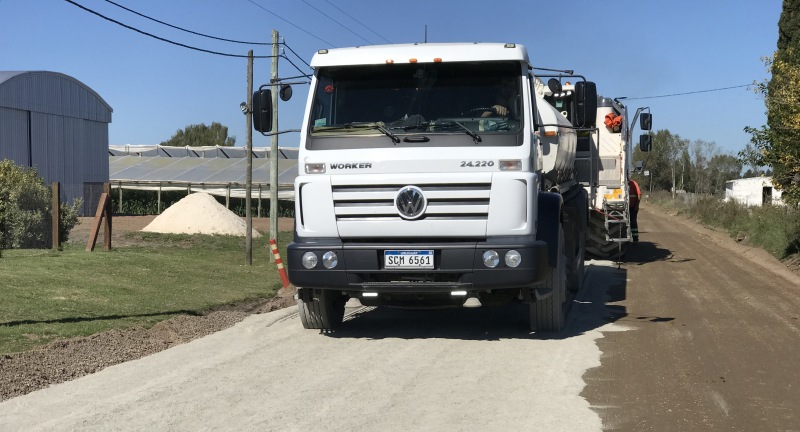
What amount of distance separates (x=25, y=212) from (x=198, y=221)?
8.45 meters

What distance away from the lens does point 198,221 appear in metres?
30.3

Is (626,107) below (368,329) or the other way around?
the other way around

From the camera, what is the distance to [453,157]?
9.43m

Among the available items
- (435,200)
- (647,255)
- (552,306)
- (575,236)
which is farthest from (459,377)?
(647,255)

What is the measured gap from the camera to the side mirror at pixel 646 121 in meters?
20.9

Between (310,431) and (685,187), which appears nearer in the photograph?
(310,431)

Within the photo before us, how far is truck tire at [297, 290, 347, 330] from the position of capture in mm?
10703

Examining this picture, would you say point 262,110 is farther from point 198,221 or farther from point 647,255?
point 198,221

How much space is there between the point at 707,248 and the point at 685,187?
8553cm

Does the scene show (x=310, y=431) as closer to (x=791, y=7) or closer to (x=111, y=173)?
(x=791, y=7)

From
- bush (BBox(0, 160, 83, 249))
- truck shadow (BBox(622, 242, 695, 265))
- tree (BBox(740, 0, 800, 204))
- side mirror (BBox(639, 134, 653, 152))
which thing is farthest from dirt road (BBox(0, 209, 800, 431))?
bush (BBox(0, 160, 83, 249))

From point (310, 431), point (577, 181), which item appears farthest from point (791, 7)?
point (310, 431)

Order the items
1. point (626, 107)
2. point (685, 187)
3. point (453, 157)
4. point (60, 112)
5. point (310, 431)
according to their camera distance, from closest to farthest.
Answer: point (310, 431), point (453, 157), point (626, 107), point (60, 112), point (685, 187)

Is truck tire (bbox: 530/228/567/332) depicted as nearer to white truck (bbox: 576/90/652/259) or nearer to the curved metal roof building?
white truck (bbox: 576/90/652/259)
